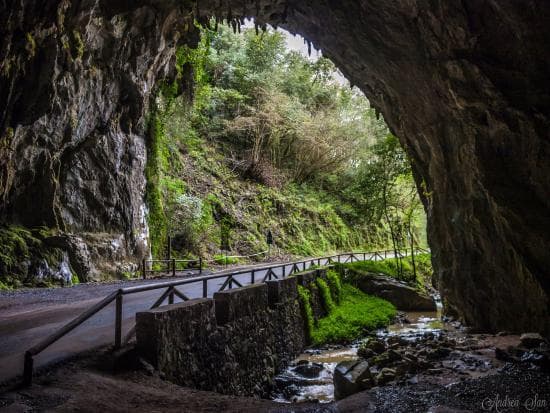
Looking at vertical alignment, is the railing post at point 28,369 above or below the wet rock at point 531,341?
above

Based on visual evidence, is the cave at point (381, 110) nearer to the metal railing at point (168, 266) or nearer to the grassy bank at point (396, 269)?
the metal railing at point (168, 266)

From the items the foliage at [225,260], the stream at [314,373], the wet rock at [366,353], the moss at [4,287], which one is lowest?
the stream at [314,373]

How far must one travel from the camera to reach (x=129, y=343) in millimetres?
5938

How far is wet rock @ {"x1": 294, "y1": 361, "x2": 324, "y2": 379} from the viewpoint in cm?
992

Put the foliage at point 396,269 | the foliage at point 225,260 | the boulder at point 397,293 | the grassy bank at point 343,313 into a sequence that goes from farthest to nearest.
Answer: the foliage at point 225,260
the foliage at point 396,269
the boulder at point 397,293
the grassy bank at point 343,313

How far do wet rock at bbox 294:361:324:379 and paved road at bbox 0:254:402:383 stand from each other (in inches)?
137

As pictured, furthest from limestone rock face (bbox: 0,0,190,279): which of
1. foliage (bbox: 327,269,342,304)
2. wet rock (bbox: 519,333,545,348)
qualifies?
wet rock (bbox: 519,333,545,348)

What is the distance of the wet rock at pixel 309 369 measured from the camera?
9922 millimetres

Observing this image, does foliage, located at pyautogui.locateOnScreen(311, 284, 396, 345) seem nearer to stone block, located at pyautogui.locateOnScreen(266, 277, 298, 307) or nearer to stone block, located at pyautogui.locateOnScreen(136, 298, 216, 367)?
stone block, located at pyautogui.locateOnScreen(266, 277, 298, 307)

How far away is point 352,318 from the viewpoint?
15430 millimetres

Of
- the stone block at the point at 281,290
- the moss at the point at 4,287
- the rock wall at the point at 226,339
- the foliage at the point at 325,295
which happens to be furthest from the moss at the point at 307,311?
the moss at the point at 4,287

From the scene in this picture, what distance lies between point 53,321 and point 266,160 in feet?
85.9

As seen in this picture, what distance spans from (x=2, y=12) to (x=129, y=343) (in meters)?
8.17

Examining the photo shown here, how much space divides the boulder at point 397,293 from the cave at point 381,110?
506 centimetres
